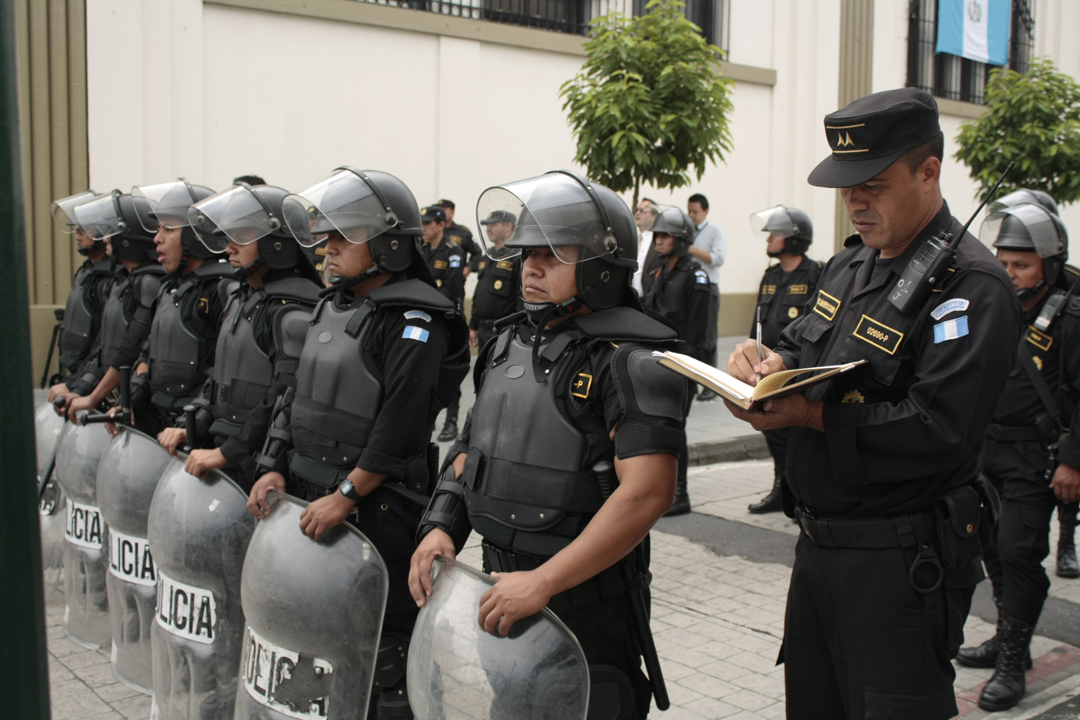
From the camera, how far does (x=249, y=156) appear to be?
11.2 m

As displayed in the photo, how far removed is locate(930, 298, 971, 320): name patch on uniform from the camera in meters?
2.27

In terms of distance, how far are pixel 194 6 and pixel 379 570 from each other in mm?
9512

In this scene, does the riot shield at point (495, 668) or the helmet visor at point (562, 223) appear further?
the helmet visor at point (562, 223)

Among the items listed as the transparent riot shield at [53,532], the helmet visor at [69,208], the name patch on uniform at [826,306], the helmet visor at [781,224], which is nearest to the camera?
the name patch on uniform at [826,306]

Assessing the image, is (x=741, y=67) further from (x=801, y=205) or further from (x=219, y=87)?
(x=219, y=87)

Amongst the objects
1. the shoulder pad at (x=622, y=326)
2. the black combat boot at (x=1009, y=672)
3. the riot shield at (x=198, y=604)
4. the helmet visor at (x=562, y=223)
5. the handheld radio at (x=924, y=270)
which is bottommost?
the black combat boot at (x=1009, y=672)

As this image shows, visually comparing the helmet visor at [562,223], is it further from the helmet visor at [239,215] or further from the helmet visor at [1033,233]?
the helmet visor at [1033,233]

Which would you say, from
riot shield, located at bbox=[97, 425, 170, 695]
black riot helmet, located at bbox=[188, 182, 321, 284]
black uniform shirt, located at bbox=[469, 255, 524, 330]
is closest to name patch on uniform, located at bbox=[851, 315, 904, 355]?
black riot helmet, located at bbox=[188, 182, 321, 284]

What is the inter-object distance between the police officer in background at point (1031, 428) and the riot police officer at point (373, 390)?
249cm

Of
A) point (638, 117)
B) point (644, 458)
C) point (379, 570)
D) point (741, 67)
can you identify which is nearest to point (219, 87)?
point (638, 117)

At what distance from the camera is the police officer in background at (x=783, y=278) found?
709 centimetres

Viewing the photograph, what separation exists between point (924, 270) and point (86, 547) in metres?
3.85

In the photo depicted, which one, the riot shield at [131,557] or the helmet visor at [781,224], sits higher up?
the helmet visor at [781,224]

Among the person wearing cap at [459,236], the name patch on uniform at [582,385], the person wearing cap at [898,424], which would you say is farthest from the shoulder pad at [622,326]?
the person wearing cap at [459,236]
